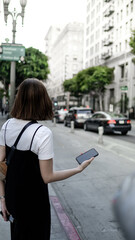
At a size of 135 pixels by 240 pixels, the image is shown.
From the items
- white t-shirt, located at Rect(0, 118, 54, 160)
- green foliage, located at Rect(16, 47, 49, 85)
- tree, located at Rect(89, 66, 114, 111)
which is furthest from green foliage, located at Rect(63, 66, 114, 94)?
white t-shirt, located at Rect(0, 118, 54, 160)

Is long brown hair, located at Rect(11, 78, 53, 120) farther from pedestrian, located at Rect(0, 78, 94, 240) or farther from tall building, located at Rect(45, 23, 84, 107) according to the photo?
tall building, located at Rect(45, 23, 84, 107)

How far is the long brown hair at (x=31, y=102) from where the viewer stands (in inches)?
81.3

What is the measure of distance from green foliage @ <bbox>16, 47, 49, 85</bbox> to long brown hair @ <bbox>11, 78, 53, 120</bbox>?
31986mm

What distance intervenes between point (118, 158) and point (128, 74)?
38.2 m

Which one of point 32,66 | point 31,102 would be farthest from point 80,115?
point 31,102

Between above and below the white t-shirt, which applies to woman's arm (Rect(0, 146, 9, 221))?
below

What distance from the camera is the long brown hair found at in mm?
2064

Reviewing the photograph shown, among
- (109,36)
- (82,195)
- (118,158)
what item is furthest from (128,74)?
(82,195)

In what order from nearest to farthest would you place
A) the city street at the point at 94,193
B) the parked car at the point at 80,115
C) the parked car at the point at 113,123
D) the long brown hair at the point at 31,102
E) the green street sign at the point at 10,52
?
the long brown hair at the point at 31,102, the city street at the point at 94,193, the green street sign at the point at 10,52, the parked car at the point at 113,123, the parked car at the point at 80,115

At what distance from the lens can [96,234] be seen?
3574mm

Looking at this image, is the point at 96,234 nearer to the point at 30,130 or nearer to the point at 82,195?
the point at 82,195

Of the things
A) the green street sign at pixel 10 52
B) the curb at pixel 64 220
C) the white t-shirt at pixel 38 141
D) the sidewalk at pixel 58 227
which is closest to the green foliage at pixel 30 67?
the green street sign at pixel 10 52

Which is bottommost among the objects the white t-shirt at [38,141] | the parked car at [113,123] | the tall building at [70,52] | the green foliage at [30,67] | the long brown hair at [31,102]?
the parked car at [113,123]

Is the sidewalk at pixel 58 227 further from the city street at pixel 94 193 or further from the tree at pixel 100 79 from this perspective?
the tree at pixel 100 79
